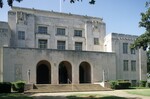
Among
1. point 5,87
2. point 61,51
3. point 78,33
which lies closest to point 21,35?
point 61,51

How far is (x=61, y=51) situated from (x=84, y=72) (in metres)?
6.86

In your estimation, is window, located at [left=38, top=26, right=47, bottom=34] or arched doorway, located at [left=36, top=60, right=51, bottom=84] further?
window, located at [left=38, top=26, right=47, bottom=34]

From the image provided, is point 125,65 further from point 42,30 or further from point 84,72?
point 42,30

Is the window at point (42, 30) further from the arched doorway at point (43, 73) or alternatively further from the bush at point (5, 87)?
the bush at point (5, 87)

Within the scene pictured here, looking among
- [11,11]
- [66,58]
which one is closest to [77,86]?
[66,58]

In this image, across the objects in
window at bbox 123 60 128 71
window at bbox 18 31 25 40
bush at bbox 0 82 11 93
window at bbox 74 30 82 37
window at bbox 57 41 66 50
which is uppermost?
window at bbox 74 30 82 37

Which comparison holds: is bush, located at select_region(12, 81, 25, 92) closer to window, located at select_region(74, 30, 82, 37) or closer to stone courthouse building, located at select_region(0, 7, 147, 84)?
stone courthouse building, located at select_region(0, 7, 147, 84)

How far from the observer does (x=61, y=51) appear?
1592 inches

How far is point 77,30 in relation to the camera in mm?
47719

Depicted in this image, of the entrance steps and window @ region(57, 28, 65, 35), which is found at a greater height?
window @ region(57, 28, 65, 35)

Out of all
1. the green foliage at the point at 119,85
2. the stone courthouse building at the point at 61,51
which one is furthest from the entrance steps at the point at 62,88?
the stone courthouse building at the point at 61,51

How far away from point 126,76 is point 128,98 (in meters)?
22.0

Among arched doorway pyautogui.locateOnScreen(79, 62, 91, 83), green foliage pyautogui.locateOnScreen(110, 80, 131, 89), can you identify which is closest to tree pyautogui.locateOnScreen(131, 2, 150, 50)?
green foliage pyautogui.locateOnScreen(110, 80, 131, 89)

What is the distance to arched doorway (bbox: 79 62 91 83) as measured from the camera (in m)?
43.4
